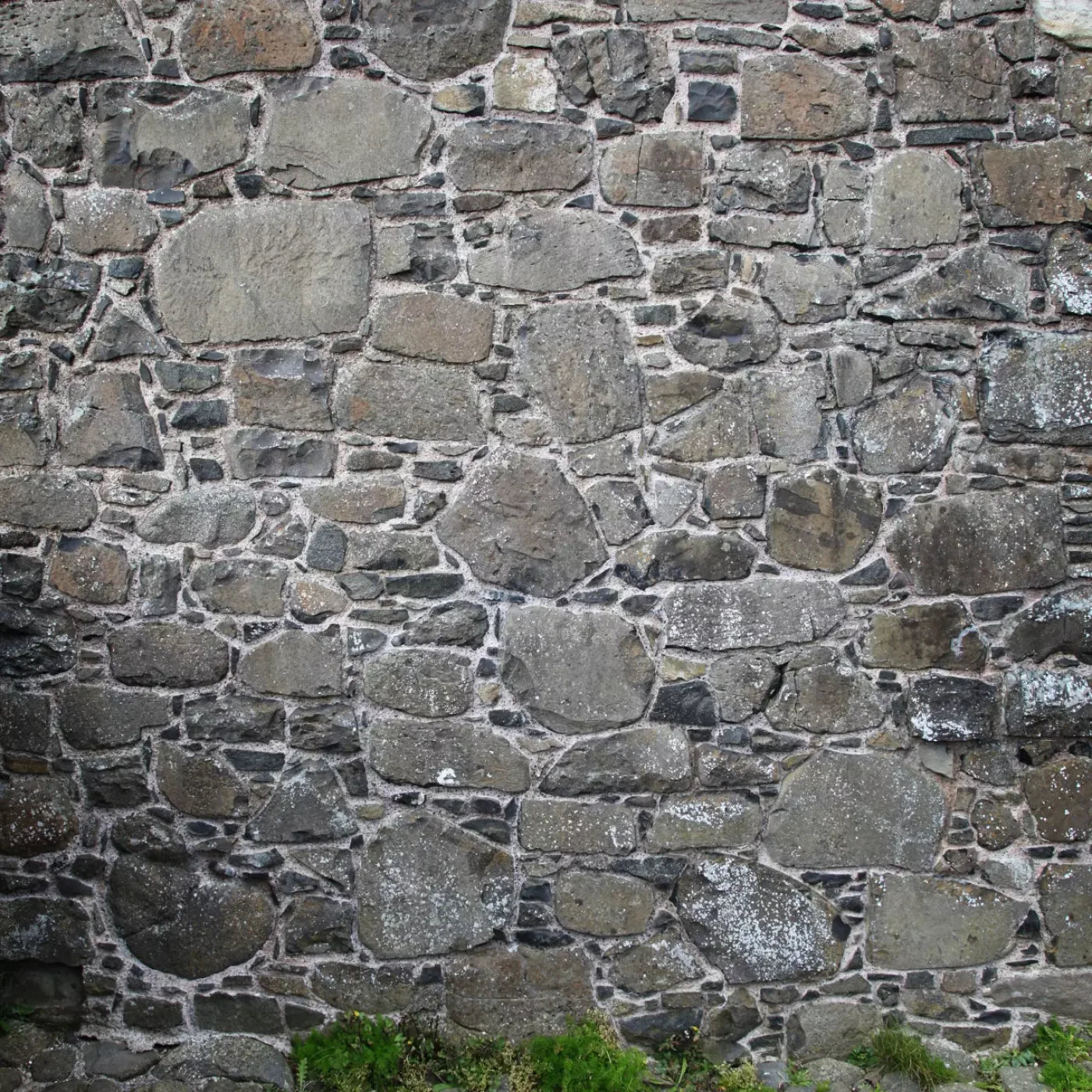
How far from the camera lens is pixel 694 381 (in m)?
3.58

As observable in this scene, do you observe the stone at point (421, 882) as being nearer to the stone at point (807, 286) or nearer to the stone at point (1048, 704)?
the stone at point (1048, 704)

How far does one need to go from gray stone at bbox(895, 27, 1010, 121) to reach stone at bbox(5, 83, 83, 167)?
2798mm

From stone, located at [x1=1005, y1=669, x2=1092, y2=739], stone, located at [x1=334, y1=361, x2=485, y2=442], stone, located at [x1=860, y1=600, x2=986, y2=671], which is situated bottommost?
stone, located at [x1=1005, y1=669, x2=1092, y2=739]

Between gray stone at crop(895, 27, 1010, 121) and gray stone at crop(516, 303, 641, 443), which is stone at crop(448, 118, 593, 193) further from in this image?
gray stone at crop(895, 27, 1010, 121)

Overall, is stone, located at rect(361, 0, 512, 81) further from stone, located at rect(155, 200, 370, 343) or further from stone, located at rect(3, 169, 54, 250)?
stone, located at rect(3, 169, 54, 250)

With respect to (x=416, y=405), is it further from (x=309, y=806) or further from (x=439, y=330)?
(x=309, y=806)

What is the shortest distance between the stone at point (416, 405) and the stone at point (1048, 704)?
2011 mm

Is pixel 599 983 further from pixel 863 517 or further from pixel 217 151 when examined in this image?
pixel 217 151

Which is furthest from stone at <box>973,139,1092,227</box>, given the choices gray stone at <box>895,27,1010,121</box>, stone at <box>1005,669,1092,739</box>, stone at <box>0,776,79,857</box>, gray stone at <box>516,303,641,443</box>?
stone at <box>0,776,79,857</box>

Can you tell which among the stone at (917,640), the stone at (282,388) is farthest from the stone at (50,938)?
the stone at (917,640)

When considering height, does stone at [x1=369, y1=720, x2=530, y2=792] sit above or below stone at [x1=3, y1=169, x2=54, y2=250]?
below

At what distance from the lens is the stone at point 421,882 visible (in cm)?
356

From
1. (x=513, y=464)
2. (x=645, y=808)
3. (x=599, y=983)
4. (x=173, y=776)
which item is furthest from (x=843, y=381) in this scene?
(x=173, y=776)

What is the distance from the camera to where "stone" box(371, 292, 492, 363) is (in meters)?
3.57
